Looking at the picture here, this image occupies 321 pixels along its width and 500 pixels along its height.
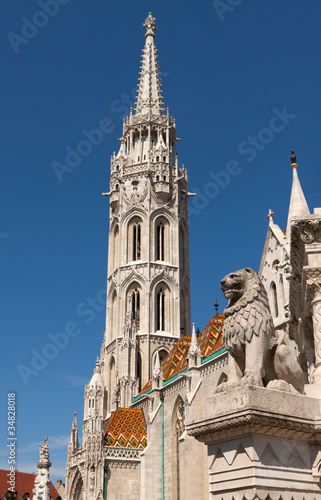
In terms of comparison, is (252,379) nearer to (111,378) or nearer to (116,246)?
(111,378)

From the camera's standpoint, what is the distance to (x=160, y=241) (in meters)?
Result: 46.8

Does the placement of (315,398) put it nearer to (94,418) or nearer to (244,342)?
(244,342)

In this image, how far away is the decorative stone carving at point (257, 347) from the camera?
5.34 metres

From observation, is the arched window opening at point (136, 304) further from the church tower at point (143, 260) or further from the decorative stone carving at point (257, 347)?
the decorative stone carving at point (257, 347)

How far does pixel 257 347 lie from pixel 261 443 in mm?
836

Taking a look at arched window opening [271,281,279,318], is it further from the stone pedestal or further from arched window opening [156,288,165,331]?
arched window opening [156,288,165,331]

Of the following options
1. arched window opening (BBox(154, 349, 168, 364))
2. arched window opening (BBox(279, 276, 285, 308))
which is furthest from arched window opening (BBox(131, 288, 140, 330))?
arched window opening (BBox(279, 276, 285, 308))

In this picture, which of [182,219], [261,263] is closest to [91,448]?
[261,263]

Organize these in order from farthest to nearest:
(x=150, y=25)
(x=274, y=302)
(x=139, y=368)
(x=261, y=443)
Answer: (x=150, y=25)
(x=139, y=368)
(x=274, y=302)
(x=261, y=443)

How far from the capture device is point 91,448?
32.6 metres

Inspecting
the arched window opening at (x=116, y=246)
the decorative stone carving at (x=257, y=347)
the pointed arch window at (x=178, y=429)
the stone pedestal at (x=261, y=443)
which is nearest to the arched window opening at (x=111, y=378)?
the arched window opening at (x=116, y=246)

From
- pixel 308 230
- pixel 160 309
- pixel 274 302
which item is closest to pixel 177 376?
pixel 274 302

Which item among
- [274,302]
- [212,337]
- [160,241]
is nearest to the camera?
[274,302]

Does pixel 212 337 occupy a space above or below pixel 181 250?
below
